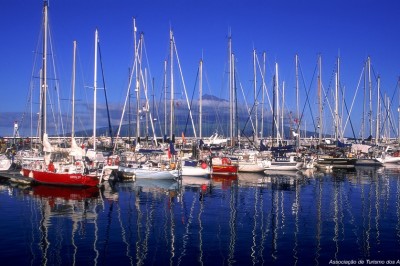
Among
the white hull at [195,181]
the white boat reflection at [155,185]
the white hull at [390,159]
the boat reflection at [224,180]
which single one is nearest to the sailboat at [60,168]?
the white boat reflection at [155,185]

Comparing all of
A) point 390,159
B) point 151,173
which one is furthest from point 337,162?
point 151,173


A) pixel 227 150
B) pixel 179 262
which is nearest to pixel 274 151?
pixel 227 150

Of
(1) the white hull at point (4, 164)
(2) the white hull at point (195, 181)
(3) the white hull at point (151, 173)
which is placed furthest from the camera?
(1) the white hull at point (4, 164)

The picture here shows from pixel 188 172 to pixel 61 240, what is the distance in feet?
89.9

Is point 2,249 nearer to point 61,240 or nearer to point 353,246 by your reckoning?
point 61,240

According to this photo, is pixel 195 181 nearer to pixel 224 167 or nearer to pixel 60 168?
pixel 224 167

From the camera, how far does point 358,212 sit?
2602cm

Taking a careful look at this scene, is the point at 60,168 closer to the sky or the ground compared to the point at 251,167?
closer to the sky

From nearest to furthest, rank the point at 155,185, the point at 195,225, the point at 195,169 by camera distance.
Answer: the point at 195,225 → the point at 155,185 → the point at 195,169

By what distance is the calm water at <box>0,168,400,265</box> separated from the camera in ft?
54.7

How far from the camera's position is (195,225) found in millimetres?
21938

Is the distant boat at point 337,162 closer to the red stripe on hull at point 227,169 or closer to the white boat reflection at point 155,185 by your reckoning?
the red stripe on hull at point 227,169

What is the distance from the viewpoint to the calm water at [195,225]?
1667 centimetres

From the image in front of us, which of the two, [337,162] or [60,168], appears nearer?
[60,168]
